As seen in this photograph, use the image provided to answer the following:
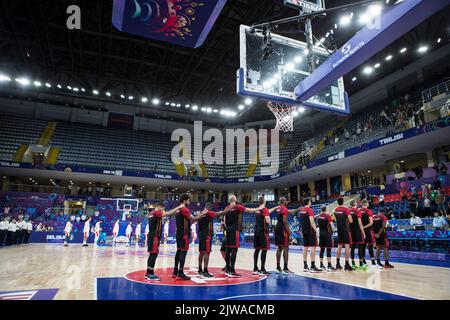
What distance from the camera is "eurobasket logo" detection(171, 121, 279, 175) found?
31000 mm

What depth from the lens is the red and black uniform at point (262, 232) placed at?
710cm

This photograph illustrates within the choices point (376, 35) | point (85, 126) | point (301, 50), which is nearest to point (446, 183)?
point (301, 50)

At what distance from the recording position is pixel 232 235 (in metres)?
6.69

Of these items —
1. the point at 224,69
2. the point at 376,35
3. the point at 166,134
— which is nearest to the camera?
the point at 376,35

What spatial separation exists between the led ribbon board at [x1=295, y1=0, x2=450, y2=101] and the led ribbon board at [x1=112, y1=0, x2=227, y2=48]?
12.3 ft

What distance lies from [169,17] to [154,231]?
22.5 ft

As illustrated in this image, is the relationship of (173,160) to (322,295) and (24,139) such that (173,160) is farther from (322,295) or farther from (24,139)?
(322,295)

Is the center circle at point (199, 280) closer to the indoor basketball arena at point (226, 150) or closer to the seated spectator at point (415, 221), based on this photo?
the indoor basketball arena at point (226, 150)

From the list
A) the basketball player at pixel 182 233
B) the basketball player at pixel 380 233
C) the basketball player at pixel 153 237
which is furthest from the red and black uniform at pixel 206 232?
the basketball player at pixel 380 233

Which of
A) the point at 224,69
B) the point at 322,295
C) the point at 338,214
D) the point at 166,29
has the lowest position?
the point at 322,295

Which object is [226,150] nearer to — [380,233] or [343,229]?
[380,233]

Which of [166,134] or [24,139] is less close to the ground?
[166,134]

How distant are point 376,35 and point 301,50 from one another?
9.86 feet
